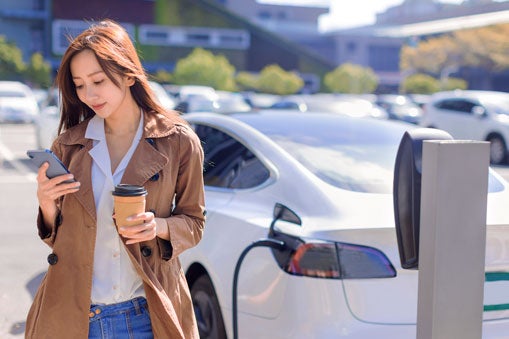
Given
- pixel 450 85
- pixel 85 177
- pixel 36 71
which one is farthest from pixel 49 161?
pixel 450 85

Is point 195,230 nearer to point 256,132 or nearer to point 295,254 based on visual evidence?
point 295,254

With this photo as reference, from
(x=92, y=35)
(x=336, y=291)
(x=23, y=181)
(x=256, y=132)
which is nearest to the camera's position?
(x=92, y=35)

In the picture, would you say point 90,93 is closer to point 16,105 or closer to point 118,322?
point 118,322

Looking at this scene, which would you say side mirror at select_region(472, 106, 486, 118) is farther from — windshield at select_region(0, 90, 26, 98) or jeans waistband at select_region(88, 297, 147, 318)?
windshield at select_region(0, 90, 26, 98)

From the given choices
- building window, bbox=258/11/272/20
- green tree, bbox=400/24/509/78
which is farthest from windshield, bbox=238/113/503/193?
building window, bbox=258/11/272/20

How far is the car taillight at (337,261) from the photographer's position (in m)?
3.18

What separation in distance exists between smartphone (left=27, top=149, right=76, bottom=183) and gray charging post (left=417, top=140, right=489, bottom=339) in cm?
110

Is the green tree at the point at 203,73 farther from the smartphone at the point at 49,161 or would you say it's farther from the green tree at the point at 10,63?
the smartphone at the point at 49,161

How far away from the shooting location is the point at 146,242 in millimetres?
2408

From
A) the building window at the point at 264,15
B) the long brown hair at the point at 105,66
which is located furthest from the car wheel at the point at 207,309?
the building window at the point at 264,15

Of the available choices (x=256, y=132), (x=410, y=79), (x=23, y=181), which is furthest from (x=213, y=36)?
(x=256, y=132)

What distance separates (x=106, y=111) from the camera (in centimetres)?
247

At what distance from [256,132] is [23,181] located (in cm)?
928

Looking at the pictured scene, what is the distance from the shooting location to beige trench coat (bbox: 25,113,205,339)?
7.78 ft
